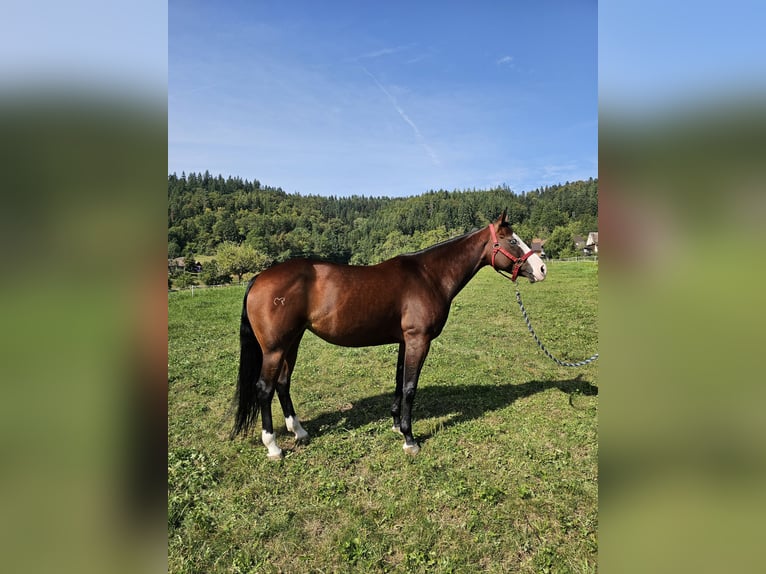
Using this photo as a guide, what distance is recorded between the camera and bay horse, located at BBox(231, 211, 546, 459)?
4.36 m

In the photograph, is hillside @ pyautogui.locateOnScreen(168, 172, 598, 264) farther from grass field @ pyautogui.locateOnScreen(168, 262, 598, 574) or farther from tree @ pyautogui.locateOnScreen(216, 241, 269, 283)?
grass field @ pyautogui.locateOnScreen(168, 262, 598, 574)

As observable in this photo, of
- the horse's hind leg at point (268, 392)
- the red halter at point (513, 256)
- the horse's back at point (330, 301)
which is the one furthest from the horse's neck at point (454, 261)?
the horse's hind leg at point (268, 392)

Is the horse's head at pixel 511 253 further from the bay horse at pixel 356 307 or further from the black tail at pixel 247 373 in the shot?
the black tail at pixel 247 373

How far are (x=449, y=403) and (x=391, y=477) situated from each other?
2.16 meters

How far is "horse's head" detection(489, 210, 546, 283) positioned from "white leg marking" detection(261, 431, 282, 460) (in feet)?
11.4

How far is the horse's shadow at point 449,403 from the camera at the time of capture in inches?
212

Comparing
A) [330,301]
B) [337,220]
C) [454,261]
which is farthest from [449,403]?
[337,220]
